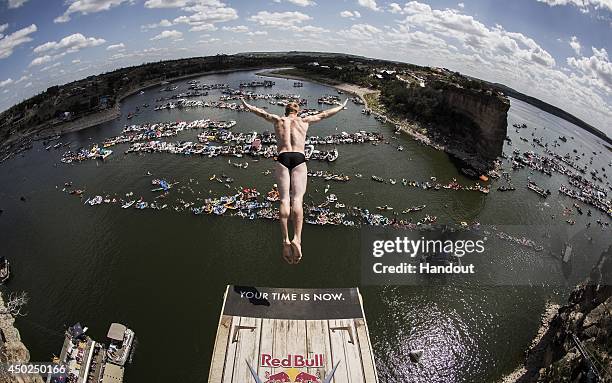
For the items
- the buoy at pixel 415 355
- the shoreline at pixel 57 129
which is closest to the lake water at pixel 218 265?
the buoy at pixel 415 355

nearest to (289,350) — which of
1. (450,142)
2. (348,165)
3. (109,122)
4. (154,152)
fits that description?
(348,165)


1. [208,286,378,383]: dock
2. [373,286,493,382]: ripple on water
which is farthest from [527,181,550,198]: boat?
[208,286,378,383]: dock

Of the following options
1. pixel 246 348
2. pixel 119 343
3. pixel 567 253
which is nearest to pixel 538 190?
pixel 567 253

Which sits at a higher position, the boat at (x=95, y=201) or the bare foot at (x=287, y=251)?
the boat at (x=95, y=201)

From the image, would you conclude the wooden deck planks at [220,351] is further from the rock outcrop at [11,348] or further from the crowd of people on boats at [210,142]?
the crowd of people on boats at [210,142]

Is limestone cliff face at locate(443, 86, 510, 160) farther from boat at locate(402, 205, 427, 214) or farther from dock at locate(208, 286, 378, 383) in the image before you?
dock at locate(208, 286, 378, 383)

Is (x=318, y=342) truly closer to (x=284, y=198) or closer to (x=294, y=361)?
(x=294, y=361)
